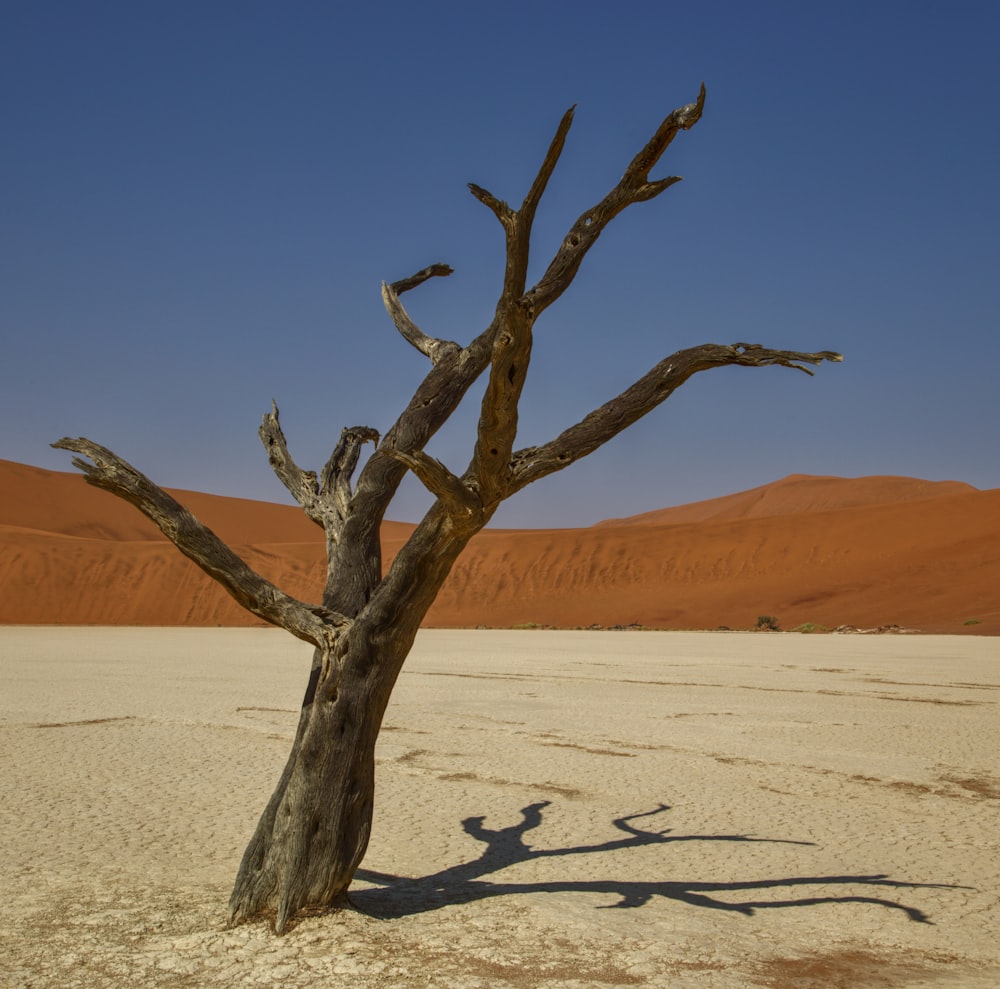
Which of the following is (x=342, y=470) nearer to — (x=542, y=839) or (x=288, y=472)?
(x=288, y=472)

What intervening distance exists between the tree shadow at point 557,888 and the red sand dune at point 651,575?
32.2 meters

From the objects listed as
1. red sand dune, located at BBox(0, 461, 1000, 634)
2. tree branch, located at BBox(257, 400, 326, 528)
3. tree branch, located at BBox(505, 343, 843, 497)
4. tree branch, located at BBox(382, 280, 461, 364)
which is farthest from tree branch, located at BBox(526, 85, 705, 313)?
red sand dune, located at BBox(0, 461, 1000, 634)

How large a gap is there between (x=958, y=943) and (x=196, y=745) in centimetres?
744

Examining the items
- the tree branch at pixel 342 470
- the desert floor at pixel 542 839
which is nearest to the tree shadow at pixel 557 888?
the desert floor at pixel 542 839

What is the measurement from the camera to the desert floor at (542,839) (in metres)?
4.29

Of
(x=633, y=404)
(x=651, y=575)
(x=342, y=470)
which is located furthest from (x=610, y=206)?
(x=651, y=575)

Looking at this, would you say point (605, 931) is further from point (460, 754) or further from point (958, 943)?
point (460, 754)

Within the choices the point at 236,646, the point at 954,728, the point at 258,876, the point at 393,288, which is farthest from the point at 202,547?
the point at 236,646

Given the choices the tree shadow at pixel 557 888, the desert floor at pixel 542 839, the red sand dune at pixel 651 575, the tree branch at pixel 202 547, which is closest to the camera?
the desert floor at pixel 542 839

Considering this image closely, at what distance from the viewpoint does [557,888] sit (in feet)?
18.2

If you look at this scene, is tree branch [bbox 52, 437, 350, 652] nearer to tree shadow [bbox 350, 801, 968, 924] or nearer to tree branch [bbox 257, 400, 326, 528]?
tree branch [bbox 257, 400, 326, 528]

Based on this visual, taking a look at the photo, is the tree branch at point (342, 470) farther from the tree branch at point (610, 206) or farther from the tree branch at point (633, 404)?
the tree branch at point (610, 206)

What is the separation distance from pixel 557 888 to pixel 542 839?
3.99ft

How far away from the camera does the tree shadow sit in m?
5.18
